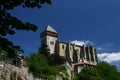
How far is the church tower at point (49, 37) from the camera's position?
99875mm

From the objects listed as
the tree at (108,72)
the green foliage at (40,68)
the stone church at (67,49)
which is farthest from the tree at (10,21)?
the stone church at (67,49)

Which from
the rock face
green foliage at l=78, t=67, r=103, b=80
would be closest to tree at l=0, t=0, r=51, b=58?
the rock face

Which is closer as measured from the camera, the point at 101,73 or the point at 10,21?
the point at 10,21

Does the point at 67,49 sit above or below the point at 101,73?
above

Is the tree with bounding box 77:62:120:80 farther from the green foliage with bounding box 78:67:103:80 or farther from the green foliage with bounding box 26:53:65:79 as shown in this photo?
the green foliage with bounding box 26:53:65:79

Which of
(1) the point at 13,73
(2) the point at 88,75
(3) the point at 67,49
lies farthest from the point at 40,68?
(3) the point at 67,49

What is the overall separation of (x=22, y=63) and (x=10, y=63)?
3.70m

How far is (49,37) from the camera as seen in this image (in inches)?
3999

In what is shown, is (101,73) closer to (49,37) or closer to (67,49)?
(67,49)

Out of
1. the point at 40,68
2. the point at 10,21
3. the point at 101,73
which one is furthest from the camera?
the point at 101,73

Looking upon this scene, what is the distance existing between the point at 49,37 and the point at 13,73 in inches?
2234

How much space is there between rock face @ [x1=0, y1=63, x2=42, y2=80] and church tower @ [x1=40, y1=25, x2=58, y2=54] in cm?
4904

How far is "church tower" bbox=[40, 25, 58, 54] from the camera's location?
9988 cm

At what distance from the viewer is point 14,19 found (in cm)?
970
